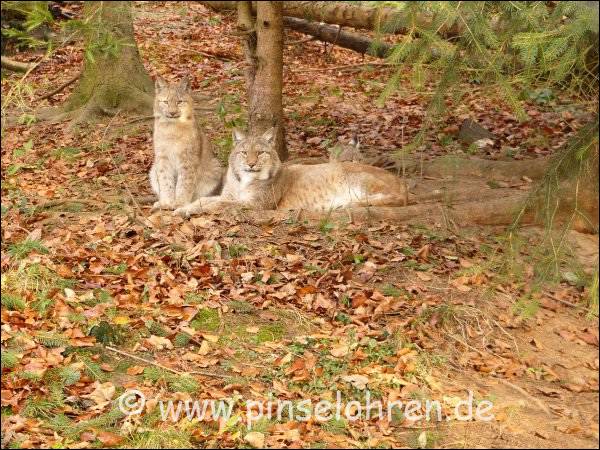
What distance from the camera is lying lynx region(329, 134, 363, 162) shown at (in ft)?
29.9

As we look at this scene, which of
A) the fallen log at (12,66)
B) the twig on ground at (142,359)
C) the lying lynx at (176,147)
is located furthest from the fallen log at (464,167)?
the twig on ground at (142,359)

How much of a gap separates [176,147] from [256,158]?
1.08m

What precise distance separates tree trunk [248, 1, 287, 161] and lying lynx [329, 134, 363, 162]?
74 centimetres

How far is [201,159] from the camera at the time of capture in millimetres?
8766

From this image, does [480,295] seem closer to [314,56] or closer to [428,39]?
[428,39]

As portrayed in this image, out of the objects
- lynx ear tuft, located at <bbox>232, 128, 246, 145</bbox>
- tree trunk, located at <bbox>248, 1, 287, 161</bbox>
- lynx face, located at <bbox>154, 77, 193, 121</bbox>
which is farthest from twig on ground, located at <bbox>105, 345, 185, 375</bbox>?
tree trunk, located at <bbox>248, 1, 287, 161</bbox>

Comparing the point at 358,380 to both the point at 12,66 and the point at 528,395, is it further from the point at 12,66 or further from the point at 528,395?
the point at 12,66

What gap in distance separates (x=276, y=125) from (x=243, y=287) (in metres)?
3.06

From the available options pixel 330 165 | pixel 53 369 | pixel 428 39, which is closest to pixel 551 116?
pixel 330 165

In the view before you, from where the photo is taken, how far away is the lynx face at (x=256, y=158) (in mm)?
8156

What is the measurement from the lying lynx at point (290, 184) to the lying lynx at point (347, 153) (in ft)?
1.91

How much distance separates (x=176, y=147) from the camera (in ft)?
28.0

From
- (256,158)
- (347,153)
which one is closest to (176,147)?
(256,158)

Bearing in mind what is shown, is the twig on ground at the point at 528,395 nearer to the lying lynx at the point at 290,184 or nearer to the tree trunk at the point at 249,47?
the lying lynx at the point at 290,184
